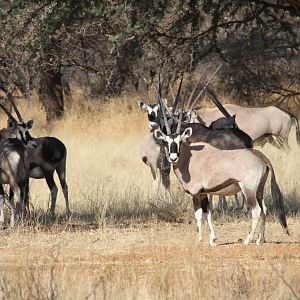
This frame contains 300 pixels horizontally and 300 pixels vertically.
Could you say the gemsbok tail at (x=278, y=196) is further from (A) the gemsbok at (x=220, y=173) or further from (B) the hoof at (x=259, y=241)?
(B) the hoof at (x=259, y=241)

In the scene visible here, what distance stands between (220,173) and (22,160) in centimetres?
274

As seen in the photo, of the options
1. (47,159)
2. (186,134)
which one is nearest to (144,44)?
(47,159)

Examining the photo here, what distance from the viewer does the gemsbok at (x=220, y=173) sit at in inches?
371

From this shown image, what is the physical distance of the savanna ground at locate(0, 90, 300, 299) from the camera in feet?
21.3

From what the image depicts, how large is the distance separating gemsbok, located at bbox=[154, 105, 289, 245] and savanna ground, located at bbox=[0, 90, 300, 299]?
37 cm

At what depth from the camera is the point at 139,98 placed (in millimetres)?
25266

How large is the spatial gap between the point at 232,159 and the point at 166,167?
4165 mm

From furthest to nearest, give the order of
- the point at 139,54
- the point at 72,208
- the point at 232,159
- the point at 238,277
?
1. the point at 72,208
2. the point at 139,54
3. the point at 232,159
4. the point at 238,277

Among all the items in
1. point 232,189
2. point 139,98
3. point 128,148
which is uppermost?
point 139,98

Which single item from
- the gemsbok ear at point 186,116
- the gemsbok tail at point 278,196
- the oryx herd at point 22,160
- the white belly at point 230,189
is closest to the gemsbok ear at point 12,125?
the oryx herd at point 22,160

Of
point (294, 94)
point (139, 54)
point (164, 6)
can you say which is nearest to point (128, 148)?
point (294, 94)

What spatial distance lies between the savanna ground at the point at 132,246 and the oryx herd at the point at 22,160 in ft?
1.41

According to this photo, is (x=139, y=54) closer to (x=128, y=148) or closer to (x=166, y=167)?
(x=166, y=167)

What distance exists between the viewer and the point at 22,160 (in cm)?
1109
